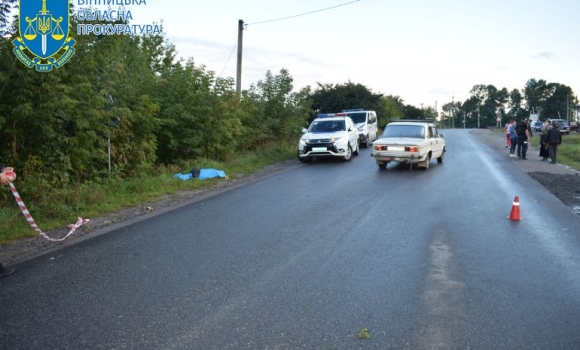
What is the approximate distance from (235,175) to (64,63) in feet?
23.6

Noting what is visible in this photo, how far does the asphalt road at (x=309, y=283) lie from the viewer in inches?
156

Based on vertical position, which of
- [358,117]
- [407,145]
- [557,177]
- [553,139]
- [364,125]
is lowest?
[557,177]

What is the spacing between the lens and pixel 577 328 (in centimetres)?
415

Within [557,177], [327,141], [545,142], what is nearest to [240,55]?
[327,141]

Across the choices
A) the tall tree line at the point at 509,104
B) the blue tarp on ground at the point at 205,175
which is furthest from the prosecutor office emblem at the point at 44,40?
the tall tree line at the point at 509,104

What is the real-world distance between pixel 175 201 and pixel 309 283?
6419mm

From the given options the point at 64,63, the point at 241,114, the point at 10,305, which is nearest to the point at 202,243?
the point at 10,305

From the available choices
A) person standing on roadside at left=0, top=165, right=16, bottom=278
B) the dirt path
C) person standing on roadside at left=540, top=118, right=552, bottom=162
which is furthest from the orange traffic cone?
person standing on roadside at left=540, top=118, right=552, bottom=162

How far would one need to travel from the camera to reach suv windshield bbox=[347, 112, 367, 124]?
96.6 ft

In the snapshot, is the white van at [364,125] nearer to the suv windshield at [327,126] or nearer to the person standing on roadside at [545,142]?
the suv windshield at [327,126]

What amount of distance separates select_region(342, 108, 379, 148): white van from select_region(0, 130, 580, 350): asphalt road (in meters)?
18.7

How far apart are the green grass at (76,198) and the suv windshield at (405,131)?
7019 mm

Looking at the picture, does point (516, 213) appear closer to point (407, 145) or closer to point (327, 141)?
point (407, 145)

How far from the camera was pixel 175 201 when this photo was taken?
10.9 metres
